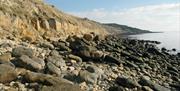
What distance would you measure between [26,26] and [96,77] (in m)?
13.7

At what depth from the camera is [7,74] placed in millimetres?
12719

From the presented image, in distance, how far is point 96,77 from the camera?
50.9ft

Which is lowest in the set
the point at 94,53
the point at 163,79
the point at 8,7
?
the point at 163,79

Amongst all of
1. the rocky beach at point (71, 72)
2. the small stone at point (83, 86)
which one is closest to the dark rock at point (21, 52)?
the rocky beach at point (71, 72)

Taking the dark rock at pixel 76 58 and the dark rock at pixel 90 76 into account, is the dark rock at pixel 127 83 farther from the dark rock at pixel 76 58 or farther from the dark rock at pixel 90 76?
the dark rock at pixel 76 58

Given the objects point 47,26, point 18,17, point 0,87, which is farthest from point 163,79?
point 47,26

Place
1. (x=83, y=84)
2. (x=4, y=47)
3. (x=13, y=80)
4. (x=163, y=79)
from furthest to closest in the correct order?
(x=163, y=79)
(x=4, y=47)
(x=83, y=84)
(x=13, y=80)

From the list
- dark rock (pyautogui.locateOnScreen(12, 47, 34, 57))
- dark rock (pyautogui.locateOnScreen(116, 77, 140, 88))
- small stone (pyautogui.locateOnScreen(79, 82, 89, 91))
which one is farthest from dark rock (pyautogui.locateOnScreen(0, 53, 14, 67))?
dark rock (pyautogui.locateOnScreen(116, 77, 140, 88))

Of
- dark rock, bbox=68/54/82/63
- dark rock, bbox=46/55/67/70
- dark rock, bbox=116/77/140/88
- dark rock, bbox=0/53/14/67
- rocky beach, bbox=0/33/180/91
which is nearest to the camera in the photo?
rocky beach, bbox=0/33/180/91

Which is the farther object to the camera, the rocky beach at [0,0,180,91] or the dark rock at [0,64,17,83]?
the rocky beach at [0,0,180,91]

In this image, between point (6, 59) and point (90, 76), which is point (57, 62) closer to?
point (90, 76)

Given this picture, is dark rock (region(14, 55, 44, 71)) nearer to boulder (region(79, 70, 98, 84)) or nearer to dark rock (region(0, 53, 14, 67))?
dark rock (region(0, 53, 14, 67))

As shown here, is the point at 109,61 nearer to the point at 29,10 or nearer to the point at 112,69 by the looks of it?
the point at 112,69

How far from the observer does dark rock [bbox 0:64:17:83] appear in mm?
12516
